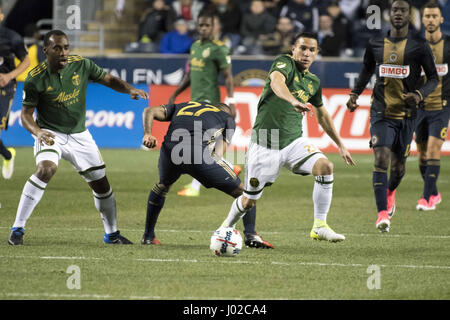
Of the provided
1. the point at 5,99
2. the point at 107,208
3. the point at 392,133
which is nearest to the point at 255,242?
the point at 107,208

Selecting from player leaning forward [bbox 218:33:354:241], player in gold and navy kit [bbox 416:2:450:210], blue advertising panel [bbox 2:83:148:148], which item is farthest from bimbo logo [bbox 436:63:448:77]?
blue advertising panel [bbox 2:83:148:148]

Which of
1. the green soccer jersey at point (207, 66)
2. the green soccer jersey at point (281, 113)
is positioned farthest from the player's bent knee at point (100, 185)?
the green soccer jersey at point (207, 66)

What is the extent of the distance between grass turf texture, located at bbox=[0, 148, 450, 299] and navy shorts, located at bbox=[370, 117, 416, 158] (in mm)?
906

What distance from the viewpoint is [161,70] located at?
819 inches

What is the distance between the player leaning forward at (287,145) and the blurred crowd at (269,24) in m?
12.4

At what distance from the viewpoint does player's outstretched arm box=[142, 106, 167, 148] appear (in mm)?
7503

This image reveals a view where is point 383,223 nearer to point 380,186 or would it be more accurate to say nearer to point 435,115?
point 380,186

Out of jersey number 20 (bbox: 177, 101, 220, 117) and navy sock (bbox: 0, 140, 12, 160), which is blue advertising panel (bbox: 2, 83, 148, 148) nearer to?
navy sock (bbox: 0, 140, 12, 160)

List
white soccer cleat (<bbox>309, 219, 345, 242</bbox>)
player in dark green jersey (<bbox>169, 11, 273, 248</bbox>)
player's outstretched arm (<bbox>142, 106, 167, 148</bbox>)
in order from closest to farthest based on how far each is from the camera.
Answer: player's outstretched arm (<bbox>142, 106, 167, 148</bbox>) < white soccer cleat (<bbox>309, 219, 345, 242</bbox>) < player in dark green jersey (<bbox>169, 11, 273, 248</bbox>)

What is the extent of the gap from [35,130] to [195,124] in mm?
1410

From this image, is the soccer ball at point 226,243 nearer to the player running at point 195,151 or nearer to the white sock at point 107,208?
the player running at point 195,151

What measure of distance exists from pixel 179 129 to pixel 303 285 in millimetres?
2241

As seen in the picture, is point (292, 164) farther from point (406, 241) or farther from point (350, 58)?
point (350, 58)
